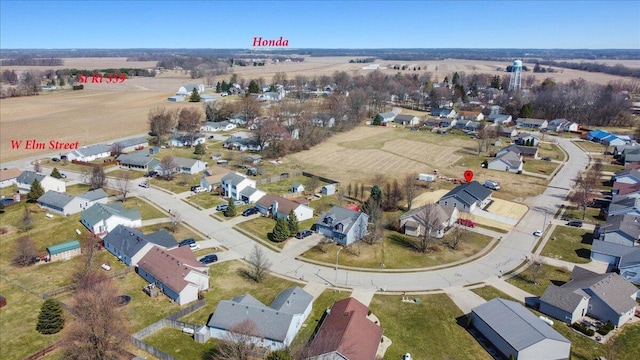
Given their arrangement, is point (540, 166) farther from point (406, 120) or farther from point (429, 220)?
point (406, 120)

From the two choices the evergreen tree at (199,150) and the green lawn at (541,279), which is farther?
the evergreen tree at (199,150)

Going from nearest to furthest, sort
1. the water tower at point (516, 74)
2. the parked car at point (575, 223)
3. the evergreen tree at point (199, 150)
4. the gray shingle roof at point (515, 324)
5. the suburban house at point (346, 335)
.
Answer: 1. the suburban house at point (346, 335)
2. the gray shingle roof at point (515, 324)
3. the parked car at point (575, 223)
4. the evergreen tree at point (199, 150)
5. the water tower at point (516, 74)

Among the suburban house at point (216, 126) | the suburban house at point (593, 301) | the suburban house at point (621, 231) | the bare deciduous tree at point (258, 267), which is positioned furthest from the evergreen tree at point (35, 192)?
the suburban house at point (621, 231)

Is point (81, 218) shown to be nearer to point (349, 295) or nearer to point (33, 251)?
point (33, 251)

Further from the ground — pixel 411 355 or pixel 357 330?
pixel 357 330

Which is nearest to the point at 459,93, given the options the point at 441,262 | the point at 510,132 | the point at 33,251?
the point at 510,132

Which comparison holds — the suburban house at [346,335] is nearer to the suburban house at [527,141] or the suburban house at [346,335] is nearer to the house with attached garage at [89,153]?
the house with attached garage at [89,153]
